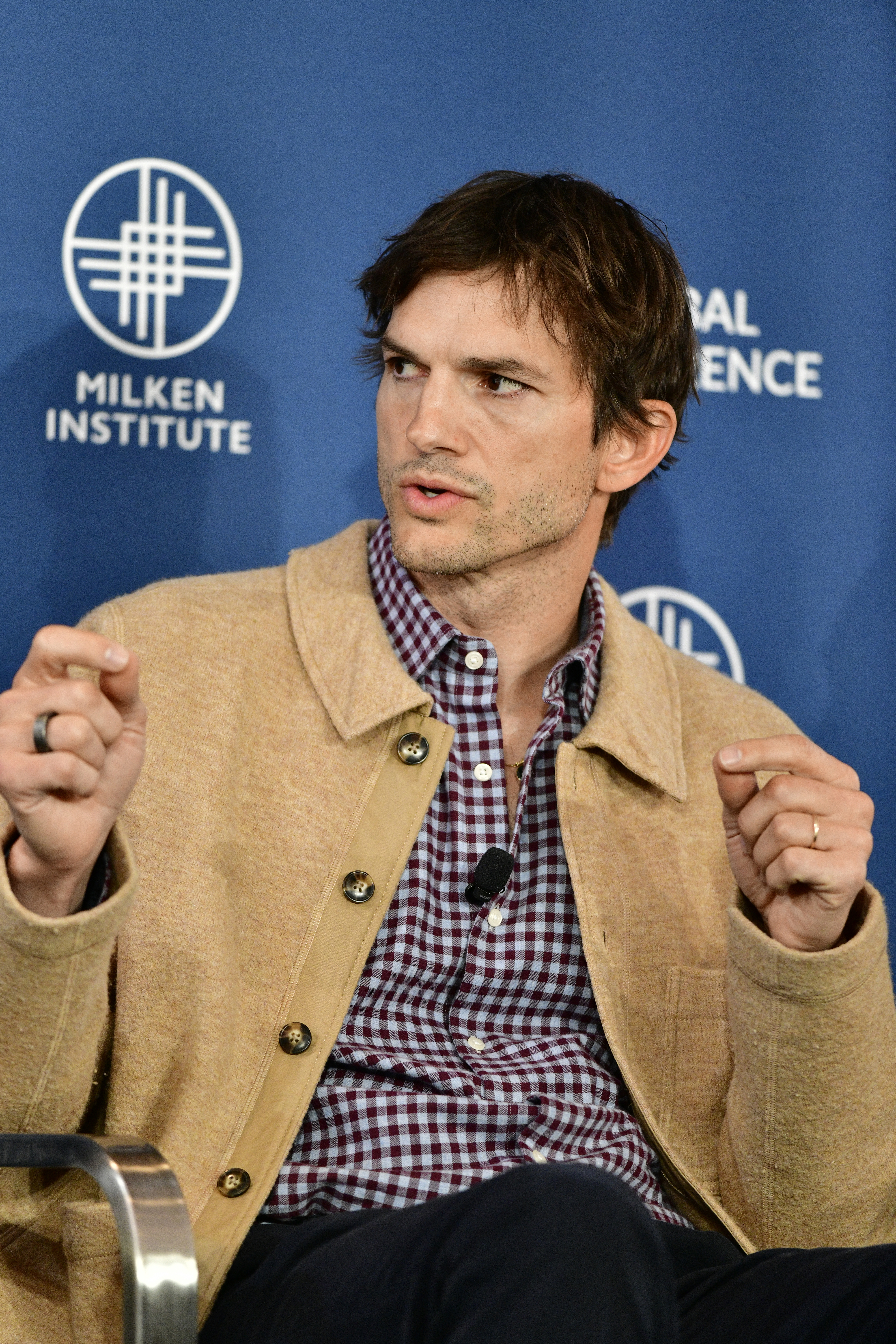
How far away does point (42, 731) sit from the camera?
1.28 metres

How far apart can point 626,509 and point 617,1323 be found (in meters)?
1.57

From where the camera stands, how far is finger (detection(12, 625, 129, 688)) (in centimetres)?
129

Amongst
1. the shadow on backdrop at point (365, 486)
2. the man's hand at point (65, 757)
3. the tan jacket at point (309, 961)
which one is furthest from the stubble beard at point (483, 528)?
the man's hand at point (65, 757)

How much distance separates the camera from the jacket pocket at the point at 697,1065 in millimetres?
1824

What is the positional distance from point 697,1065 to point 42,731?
97 cm

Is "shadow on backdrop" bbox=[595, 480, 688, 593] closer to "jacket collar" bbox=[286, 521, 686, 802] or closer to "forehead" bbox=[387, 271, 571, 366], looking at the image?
"jacket collar" bbox=[286, 521, 686, 802]

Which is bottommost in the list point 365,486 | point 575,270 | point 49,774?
point 49,774

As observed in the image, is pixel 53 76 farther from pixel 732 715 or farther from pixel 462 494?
pixel 732 715

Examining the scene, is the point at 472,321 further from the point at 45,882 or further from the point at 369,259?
the point at 45,882

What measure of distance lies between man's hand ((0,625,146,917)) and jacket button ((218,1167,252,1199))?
0.37 metres

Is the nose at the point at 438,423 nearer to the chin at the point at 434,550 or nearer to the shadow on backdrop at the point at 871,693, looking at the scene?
the chin at the point at 434,550

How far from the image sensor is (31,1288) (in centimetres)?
159

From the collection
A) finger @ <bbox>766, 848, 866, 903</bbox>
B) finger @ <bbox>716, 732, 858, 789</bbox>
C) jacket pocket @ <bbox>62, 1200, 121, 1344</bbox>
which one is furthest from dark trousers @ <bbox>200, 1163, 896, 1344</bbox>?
finger @ <bbox>716, 732, 858, 789</bbox>

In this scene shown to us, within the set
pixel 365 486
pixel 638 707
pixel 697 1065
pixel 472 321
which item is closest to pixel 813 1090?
pixel 697 1065
